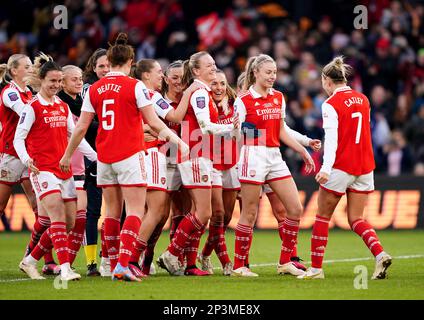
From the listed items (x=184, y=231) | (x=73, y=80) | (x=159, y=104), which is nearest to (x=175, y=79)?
(x=159, y=104)

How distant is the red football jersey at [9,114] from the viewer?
11.8m

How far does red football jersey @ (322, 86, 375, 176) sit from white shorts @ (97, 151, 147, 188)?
78.1 inches

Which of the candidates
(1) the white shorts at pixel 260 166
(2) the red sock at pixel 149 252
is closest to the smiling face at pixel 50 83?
(2) the red sock at pixel 149 252

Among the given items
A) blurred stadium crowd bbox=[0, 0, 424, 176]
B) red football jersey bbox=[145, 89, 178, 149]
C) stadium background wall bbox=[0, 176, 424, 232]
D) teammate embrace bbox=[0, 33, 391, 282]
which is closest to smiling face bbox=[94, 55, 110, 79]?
teammate embrace bbox=[0, 33, 391, 282]

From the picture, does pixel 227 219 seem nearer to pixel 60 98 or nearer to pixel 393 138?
pixel 60 98

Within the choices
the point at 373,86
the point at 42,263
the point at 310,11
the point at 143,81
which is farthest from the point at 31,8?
the point at 143,81

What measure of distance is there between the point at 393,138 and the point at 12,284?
1150 cm

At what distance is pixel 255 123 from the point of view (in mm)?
11039

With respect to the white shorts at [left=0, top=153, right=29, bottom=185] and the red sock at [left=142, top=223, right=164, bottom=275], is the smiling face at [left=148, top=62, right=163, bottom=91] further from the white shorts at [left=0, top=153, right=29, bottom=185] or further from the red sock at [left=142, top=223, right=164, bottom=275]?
the white shorts at [left=0, top=153, right=29, bottom=185]

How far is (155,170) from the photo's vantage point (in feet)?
36.0

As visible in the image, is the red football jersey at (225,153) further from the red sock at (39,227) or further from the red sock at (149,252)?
the red sock at (39,227)

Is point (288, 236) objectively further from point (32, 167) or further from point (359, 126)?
point (32, 167)

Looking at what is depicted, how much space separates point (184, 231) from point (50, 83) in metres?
2.14

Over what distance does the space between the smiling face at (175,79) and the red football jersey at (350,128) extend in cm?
176
